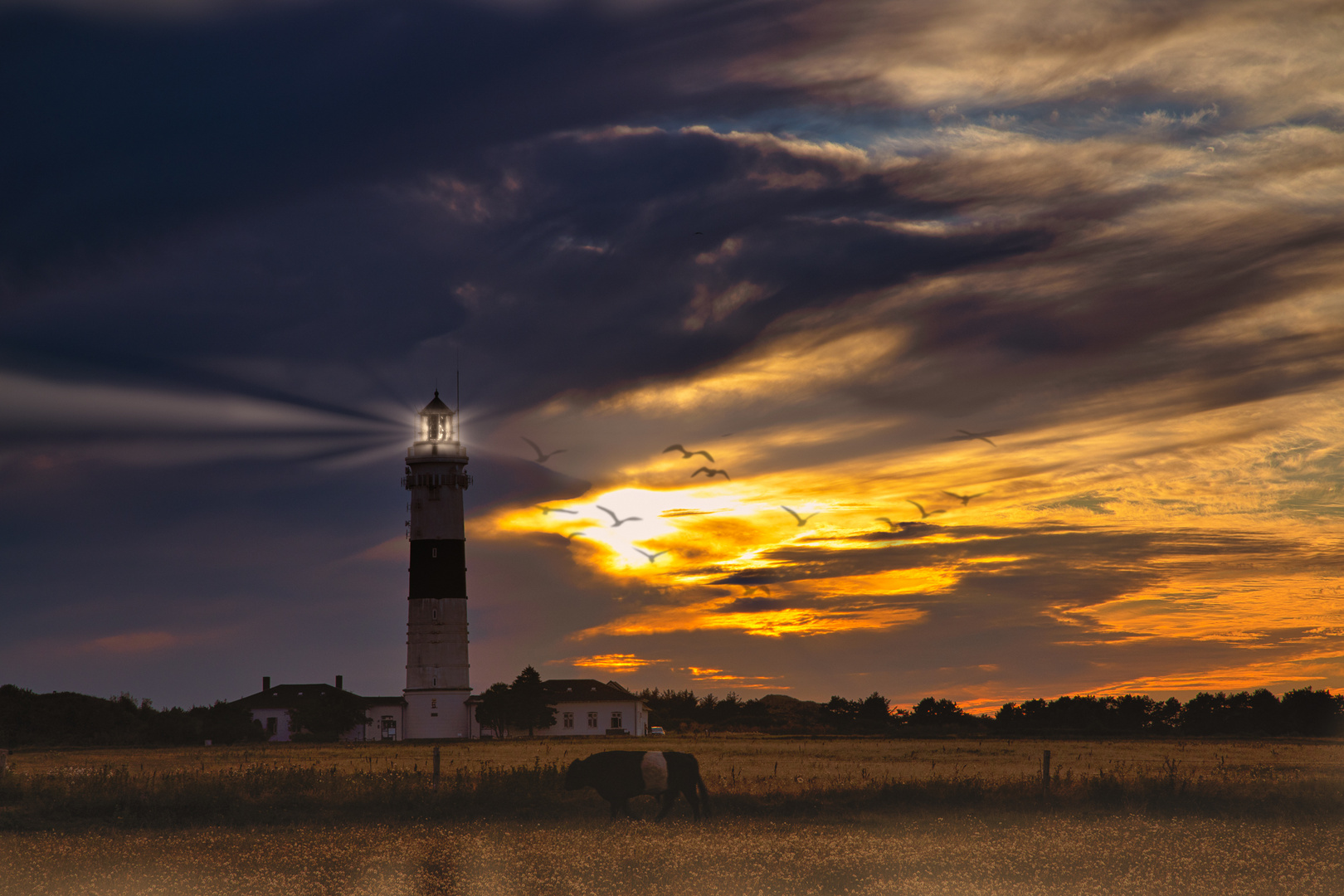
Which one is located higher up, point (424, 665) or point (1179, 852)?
point (424, 665)

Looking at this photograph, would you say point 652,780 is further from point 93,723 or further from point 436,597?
point 93,723

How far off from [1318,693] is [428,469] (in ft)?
251

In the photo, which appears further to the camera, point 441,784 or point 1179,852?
point 441,784

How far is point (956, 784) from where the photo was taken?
27.6m

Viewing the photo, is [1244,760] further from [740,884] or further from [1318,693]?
[1318,693]

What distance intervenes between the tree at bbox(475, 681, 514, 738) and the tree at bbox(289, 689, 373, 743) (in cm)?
1046

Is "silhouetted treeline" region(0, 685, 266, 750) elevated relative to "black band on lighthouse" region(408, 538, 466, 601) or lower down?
lower down

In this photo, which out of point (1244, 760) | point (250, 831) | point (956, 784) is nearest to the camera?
point (250, 831)

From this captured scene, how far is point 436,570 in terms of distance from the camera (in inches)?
3484

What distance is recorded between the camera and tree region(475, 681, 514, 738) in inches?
3853

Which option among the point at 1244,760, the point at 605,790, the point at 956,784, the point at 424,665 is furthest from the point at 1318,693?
the point at 605,790

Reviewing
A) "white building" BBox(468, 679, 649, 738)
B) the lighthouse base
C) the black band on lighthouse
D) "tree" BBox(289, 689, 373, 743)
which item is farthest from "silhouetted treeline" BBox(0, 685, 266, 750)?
"white building" BBox(468, 679, 649, 738)

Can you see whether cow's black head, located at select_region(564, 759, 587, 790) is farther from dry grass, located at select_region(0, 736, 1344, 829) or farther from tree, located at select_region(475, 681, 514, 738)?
tree, located at select_region(475, 681, 514, 738)

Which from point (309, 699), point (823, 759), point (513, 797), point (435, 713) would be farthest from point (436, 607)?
point (513, 797)
